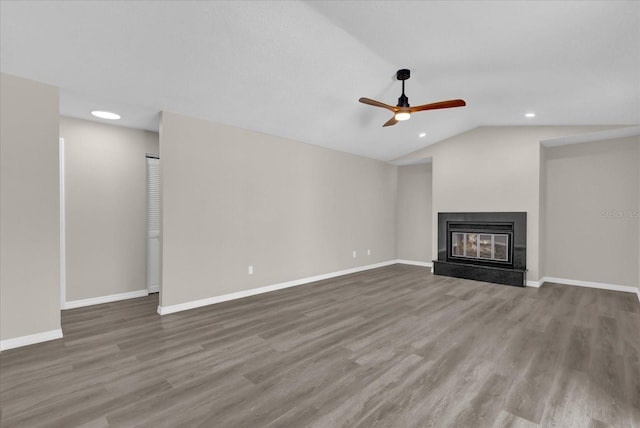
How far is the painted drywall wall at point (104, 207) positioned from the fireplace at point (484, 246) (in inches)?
216

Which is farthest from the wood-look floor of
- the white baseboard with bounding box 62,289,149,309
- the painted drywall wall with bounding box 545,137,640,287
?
the painted drywall wall with bounding box 545,137,640,287

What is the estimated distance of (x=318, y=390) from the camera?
2.20 metres

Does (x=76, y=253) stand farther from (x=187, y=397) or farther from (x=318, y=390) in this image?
(x=318, y=390)

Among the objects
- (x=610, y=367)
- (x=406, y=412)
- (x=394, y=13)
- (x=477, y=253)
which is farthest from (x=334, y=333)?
(x=477, y=253)

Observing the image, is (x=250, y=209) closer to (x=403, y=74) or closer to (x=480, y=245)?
(x=403, y=74)

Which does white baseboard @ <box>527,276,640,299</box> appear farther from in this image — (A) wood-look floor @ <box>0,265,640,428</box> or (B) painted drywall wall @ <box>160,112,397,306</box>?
(B) painted drywall wall @ <box>160,112,397,306</box>

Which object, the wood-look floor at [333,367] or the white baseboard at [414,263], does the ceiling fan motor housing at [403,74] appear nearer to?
the wood-look floor at [333,367]

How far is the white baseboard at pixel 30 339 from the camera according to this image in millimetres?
2838

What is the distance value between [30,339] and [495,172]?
277 inches

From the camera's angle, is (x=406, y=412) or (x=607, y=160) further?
(x=607, y=160)

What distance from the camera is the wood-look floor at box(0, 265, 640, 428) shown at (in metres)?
1.94

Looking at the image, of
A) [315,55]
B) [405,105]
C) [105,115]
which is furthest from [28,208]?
[405,105]

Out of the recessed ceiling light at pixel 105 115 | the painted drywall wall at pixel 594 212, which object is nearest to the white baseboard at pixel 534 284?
the painted drywall wall at pixel 594 212

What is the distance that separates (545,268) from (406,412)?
17.4ft
